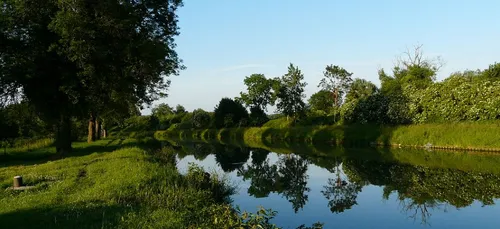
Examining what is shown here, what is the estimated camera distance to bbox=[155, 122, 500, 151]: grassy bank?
31.6 metres

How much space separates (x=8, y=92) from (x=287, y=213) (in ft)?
64.2

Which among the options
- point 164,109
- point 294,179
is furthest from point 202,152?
point 164,109

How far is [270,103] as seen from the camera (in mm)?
83625

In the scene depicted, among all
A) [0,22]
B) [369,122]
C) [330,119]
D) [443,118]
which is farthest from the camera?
[330,119]

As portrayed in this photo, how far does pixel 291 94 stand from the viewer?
64.4 m

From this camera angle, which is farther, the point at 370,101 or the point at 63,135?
the point at 370,101

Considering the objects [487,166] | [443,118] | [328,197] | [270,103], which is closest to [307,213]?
[328,197]

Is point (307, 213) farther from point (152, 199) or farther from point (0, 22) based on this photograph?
point (0, 22)

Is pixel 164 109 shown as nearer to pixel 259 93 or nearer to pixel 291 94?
pixel 259 93

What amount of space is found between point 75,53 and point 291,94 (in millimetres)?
44505

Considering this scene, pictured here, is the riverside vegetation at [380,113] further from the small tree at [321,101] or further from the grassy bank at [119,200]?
the grassy bank at [119,200]

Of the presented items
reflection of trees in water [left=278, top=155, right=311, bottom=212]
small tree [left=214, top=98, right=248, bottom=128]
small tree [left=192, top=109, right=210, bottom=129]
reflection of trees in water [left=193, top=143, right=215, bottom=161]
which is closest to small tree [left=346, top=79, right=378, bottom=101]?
small tree [left=214, top=98, right=248, bottom=128]

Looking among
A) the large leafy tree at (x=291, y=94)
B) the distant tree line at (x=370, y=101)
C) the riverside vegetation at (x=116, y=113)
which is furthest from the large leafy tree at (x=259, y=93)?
the riverside vegetation at (x=116, y=113)

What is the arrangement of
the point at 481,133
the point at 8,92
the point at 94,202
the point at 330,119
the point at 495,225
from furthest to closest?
the point at 330,119 < the point at 481,133 < the point at 8,92 < the point at 495,225 < the point at 94,202
